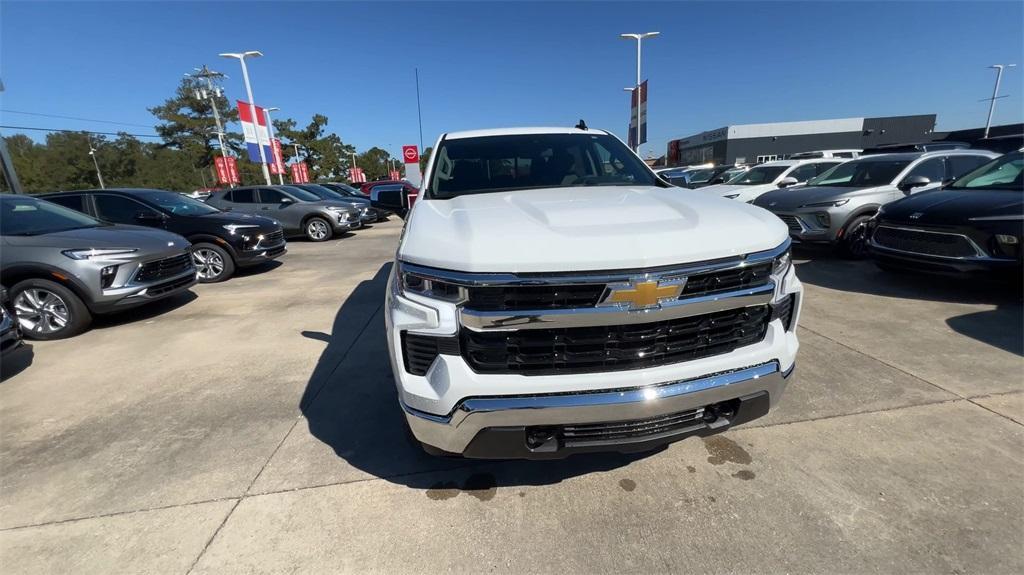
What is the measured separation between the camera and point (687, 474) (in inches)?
91.4

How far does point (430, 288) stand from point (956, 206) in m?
6.22

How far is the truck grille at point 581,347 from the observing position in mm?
1747

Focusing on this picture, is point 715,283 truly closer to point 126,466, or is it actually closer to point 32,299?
point 126,466

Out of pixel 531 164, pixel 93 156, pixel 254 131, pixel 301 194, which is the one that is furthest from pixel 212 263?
pixel 93 156

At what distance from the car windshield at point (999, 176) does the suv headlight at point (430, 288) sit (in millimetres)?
6783

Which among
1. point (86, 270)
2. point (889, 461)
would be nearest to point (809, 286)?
point (889, 461)

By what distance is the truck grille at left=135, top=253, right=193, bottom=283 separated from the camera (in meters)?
4.98

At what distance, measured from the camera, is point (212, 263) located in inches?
293

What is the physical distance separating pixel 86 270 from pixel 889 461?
695 centimetres

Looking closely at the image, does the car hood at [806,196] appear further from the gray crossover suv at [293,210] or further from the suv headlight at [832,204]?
the gray crossover suv at [293,210]

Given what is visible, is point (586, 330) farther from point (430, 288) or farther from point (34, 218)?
point (34, 218)

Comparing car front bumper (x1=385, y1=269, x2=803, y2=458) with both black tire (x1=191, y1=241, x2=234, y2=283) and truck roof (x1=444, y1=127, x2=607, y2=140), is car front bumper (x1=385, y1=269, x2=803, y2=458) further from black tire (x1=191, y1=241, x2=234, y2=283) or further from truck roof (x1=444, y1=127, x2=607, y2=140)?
black tire (x1=191, y1=241, x2=234, y2=283)

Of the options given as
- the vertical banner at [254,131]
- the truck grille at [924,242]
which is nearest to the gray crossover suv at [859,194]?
the truck grille at [924,242]

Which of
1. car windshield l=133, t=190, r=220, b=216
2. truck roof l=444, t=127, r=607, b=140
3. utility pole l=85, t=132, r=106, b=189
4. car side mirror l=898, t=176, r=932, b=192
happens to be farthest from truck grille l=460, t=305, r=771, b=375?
utility pole l=85, t=132, r=106, b=189
